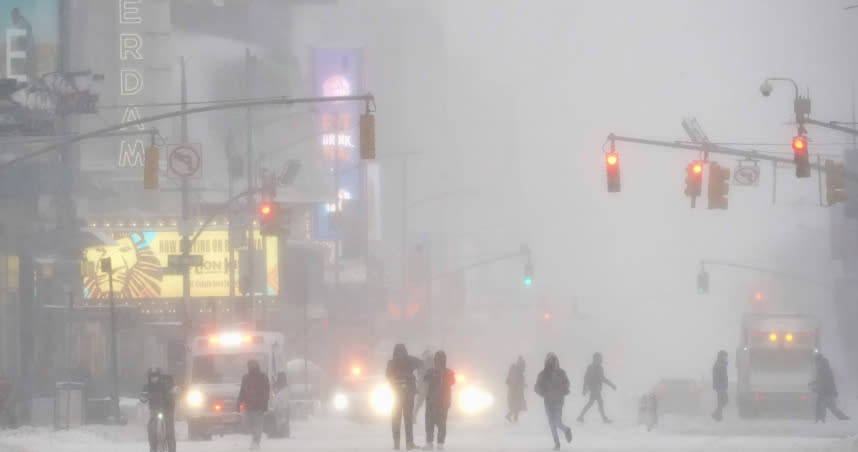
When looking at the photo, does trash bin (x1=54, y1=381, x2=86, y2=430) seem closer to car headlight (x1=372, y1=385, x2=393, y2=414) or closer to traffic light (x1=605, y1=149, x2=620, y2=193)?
car headlight (x1=372, y1=385, x2=393, y2=414)

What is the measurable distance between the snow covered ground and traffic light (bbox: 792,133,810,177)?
18.8ft

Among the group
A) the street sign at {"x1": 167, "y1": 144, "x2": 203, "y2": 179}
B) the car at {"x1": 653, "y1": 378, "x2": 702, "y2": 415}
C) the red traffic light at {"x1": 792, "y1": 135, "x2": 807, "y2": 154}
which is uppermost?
the street sign at {"x1": 167, "y1": 144, "x2": 203, "y2": 179}

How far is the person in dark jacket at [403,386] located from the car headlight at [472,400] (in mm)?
17584

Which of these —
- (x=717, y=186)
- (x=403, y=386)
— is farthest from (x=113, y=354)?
(x=403, y=386)

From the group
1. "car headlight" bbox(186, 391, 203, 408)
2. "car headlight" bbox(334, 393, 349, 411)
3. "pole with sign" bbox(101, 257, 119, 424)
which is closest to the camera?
"car headlight" bbox(186, 391, 203, 408)

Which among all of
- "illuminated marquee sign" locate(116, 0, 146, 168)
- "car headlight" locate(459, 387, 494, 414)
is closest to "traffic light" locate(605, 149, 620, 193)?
"car headlight" locate(459, 387, 494, 414)

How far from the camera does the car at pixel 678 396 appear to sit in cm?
5319

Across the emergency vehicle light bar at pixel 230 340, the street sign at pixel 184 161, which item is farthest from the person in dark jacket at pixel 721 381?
Answer: the emergency vehicle light bar at pixel 230 340

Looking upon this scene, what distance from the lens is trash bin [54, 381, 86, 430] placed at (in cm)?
3694

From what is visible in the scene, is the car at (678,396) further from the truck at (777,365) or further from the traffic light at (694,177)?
the traffic light at (694,177)

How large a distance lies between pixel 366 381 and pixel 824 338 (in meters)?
76.7

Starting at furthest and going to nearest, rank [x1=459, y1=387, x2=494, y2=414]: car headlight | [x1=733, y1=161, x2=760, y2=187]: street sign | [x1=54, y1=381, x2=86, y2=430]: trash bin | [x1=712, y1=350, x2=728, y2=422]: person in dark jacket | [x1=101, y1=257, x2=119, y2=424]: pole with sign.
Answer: [x1=733, y1=161, x2=760, y2=187]: street sign
[x1=712, y1=350, x2=728, y2=422]: person in dark jacket
[x1=459, y1=387, x2=494, y2=414]: car headlight
[x1=101, y1=257, x2=119, y2=424]: pole with sign
[x1=54, y1=381, x2=86, y2=430]: trash bin

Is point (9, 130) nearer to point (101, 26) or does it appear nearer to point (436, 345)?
point (101, 26)

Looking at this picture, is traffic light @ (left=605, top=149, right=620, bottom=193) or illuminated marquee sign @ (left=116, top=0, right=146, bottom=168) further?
illuminated marquee sign @ (left=116, top=0, right=146, bottom=168)
